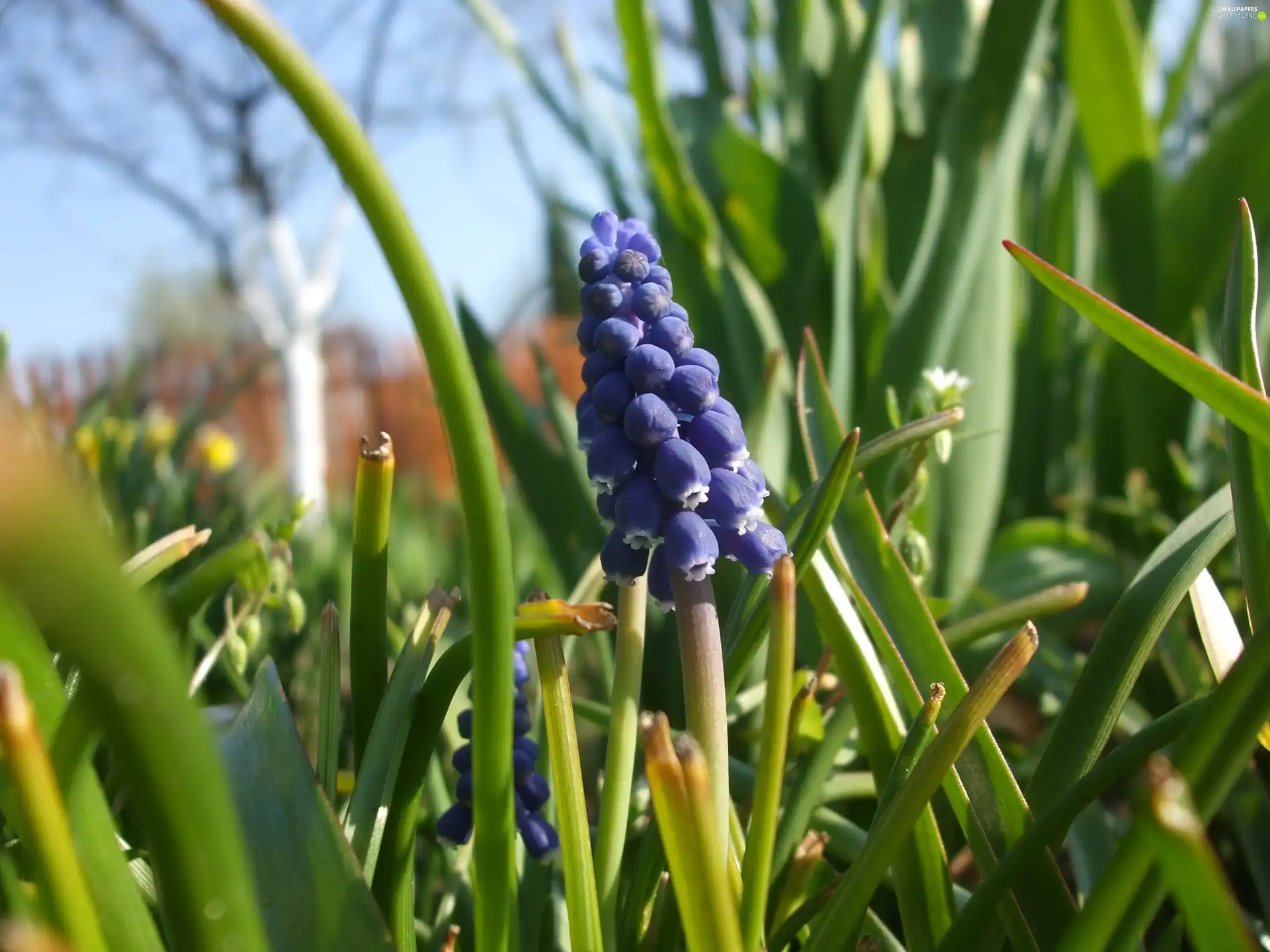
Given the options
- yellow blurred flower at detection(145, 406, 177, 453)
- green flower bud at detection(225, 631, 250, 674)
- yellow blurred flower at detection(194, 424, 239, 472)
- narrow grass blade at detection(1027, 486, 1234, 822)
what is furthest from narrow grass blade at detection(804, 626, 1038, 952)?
yellow blurred flower at detection(194, 424, 239, 472)

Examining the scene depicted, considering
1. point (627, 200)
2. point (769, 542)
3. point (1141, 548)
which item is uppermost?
point (627, 200)

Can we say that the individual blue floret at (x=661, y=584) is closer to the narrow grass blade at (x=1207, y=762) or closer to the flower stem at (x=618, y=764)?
the flower stem at (x=618, y=764)

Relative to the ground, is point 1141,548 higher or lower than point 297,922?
lower

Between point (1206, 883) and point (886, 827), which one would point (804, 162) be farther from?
point (1206, 883)

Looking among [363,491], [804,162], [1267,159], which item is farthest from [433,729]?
[1267,159]

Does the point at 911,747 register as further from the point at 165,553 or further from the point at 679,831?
the point at 165,553

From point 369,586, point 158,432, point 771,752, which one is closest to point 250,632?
point 369,586

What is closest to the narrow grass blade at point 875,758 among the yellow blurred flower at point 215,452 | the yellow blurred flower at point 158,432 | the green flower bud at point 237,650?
the green flower bud at point 237,650

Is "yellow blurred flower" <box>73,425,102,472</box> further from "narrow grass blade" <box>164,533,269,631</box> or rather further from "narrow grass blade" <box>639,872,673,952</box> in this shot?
"narrow grass blade" <box>639,872,673,952</box>
